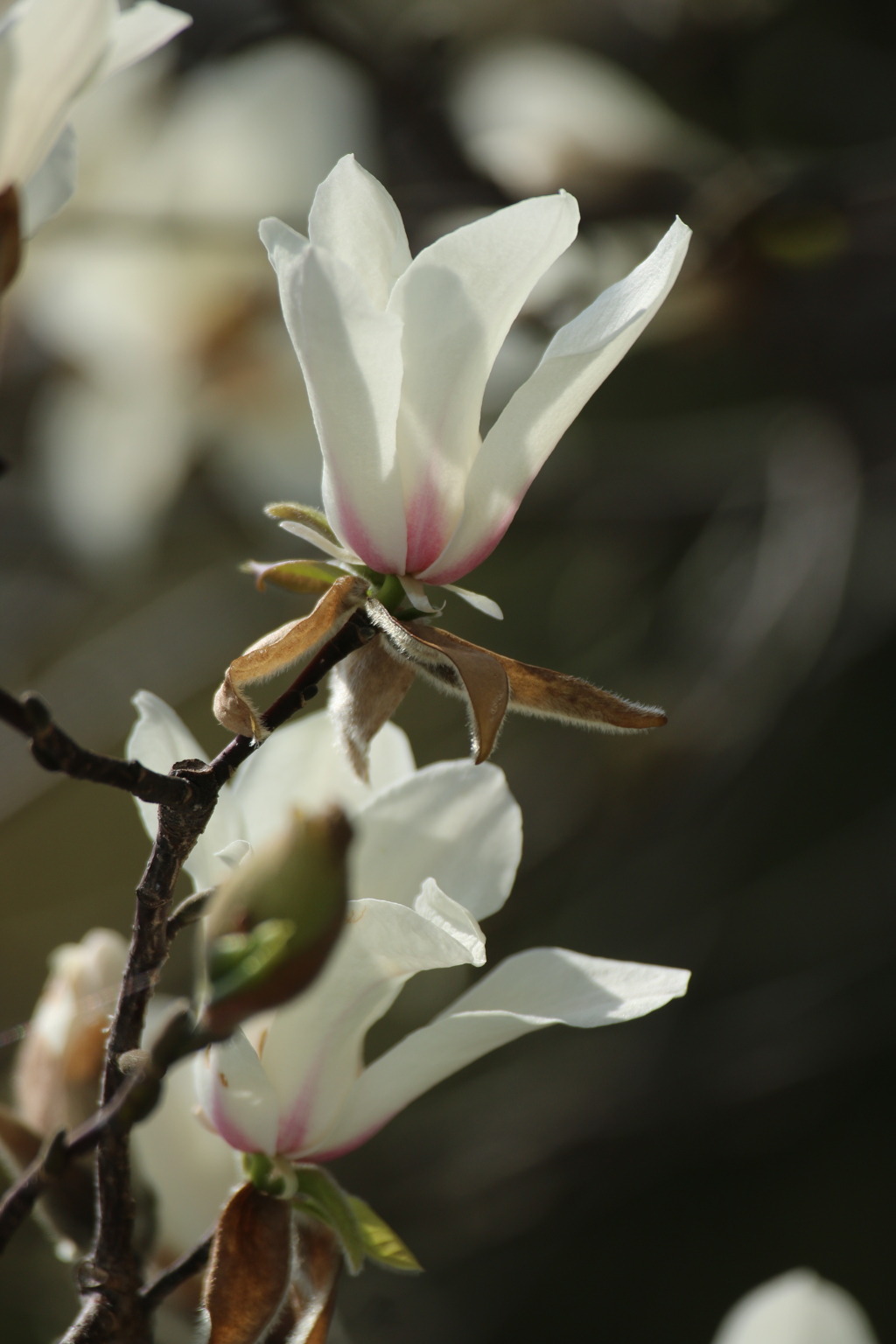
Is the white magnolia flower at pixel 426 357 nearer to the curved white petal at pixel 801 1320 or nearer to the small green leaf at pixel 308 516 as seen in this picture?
the small green leaf at pixel 308 516

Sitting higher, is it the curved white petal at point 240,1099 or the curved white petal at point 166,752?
the curved white petal at point 166,752

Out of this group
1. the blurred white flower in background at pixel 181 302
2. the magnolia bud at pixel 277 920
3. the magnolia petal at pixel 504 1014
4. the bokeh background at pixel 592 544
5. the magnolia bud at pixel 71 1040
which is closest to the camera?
the magnolia bud at pixel 277 920

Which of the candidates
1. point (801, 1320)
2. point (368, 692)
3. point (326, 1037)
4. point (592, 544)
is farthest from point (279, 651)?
point (592, 544)

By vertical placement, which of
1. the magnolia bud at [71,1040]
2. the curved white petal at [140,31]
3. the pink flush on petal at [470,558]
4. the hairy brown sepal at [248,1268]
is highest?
the curved white petal at [140,31]

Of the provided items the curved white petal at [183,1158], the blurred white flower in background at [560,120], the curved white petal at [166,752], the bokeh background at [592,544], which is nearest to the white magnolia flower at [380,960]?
the curved white petal at [166,752]

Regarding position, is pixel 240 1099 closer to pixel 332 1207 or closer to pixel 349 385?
pixel 332 1207

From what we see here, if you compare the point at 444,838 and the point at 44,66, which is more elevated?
the point at 44,66

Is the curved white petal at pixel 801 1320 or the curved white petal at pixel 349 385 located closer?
the curved white petal at pixel 349 385

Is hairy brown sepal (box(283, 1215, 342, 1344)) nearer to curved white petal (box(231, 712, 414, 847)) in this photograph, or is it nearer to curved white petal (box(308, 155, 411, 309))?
curved white petal (box(231, 712, 414, 847))
